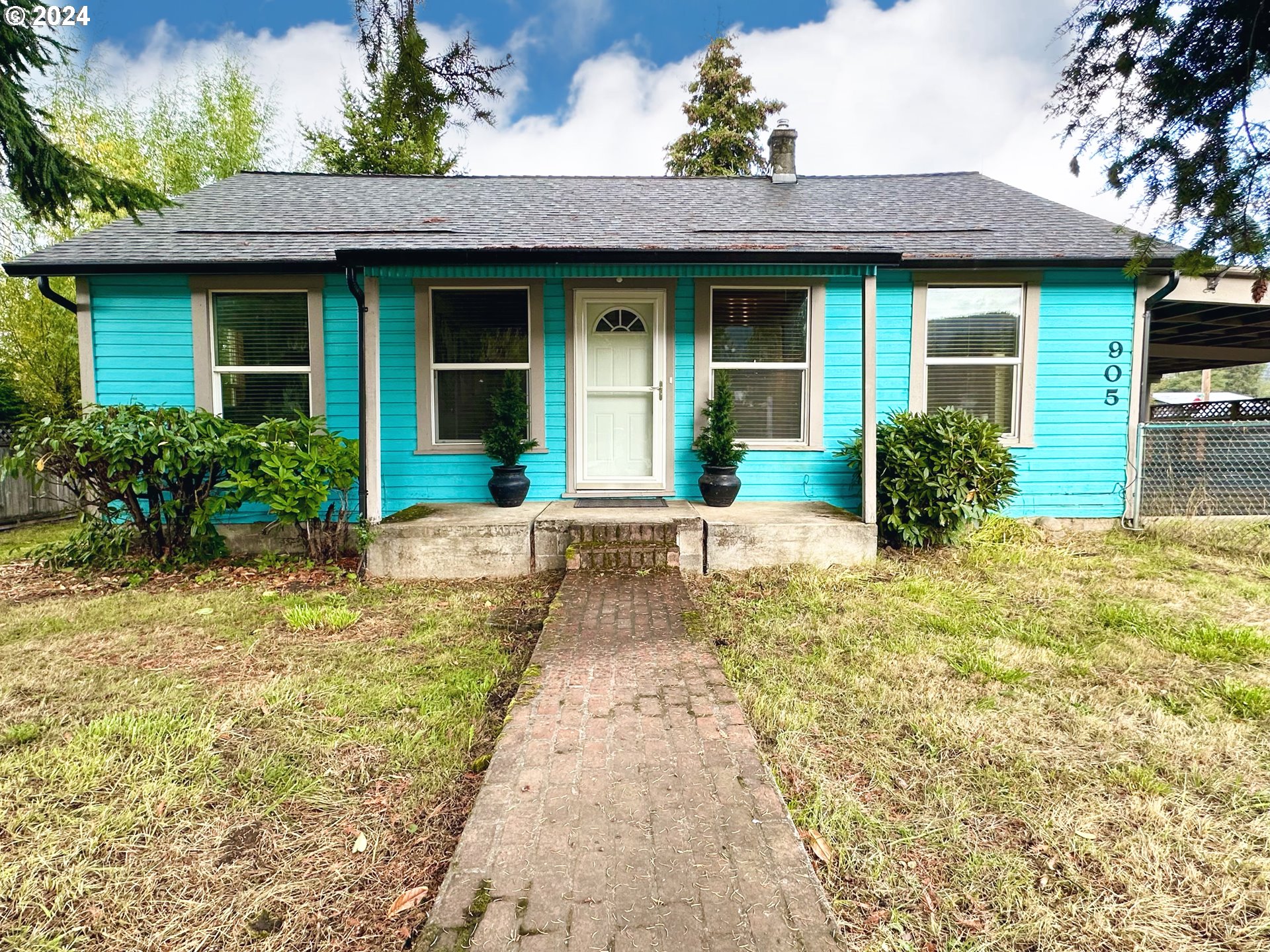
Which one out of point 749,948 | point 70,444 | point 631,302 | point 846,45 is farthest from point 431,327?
point 846,45

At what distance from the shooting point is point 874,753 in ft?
7.45

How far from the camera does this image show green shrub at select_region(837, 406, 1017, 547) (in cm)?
523

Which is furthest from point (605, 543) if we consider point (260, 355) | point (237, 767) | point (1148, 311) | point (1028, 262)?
point (1148, 311)

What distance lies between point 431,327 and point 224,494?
7.66 ft

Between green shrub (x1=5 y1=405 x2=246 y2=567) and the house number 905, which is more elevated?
the house number 905

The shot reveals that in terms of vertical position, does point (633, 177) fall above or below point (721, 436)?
above

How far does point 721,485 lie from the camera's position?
5.63 m

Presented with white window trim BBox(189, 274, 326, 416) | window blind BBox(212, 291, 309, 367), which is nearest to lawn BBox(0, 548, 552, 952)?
white window trim BBox(189, 274, 326, 416)

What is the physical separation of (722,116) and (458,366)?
54.1 feet

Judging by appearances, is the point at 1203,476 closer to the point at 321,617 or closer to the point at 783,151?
the point at 783,151

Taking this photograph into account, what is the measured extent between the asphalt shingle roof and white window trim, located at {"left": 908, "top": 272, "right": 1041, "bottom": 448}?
0.85ft

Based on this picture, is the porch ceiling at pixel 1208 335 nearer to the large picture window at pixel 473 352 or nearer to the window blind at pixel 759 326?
the window blind at pixel 759 326

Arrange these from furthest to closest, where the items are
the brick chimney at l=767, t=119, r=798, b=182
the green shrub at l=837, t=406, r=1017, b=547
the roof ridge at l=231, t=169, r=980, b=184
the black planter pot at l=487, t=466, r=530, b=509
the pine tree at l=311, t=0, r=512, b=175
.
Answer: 1. the roof ridge at l=231, t=169, r=980, b=184
2. the brick chimney at l=767, t=119, r=798, b=182
3. the black planter pot at l=487, t=466, r=530, b=509
4. the green shrub at l=837, t=406, r=1017, b=547
5. the pine tree at l=311, t=0, r=512, b=175

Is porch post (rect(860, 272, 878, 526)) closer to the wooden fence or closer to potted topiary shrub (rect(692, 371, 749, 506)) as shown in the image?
potted topiary shrub (rect(692, 371, 749, 506))
